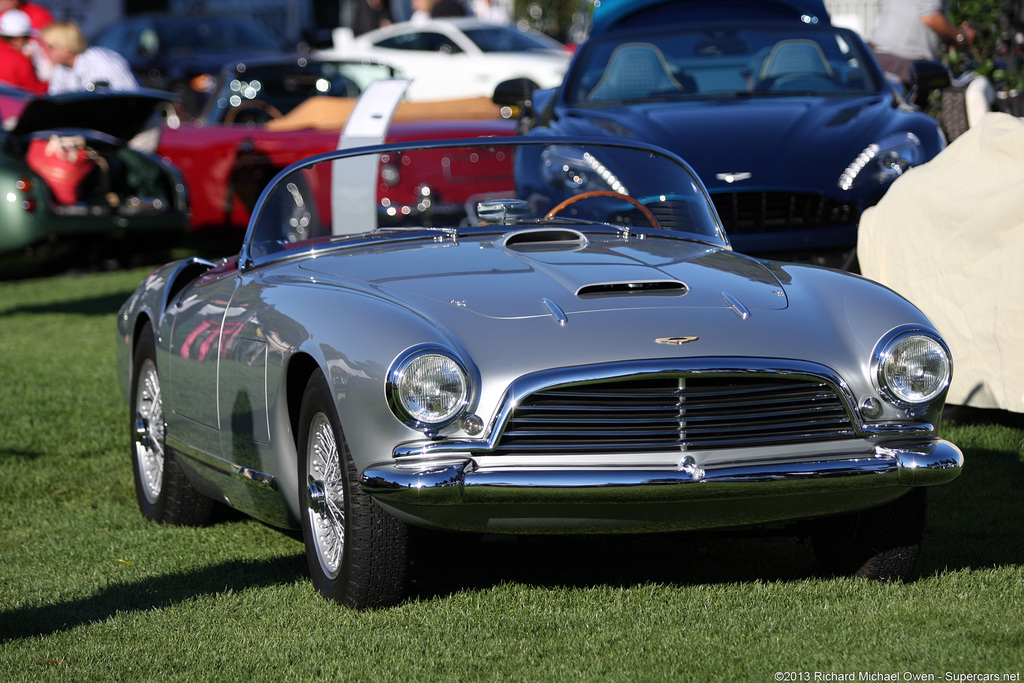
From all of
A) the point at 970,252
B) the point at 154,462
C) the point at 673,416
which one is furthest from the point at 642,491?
the point at 970,252

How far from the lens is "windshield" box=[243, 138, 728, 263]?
5.05 m

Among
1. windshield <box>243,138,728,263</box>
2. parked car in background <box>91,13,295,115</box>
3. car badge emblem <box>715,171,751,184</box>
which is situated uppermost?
windshield <box>243,138,728,263</box>

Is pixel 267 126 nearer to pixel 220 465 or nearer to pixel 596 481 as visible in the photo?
pixel 220 465

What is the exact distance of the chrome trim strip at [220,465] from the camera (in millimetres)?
4422

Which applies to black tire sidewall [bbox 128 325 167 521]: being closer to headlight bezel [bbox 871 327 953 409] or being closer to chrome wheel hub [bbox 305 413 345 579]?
chrome wheel hub [bbox 305 413 345 579]

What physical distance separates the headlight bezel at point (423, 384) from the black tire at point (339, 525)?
26 cm

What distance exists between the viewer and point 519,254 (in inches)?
176

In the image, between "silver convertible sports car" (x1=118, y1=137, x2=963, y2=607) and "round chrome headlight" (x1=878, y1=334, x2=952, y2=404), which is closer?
"silver convertible sports car" (x1=118, y1=137, x2=963, y2=607)

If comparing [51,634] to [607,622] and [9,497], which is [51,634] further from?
[9,497]

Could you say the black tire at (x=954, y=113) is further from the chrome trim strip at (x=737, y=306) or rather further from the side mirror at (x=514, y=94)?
the chrome trim strip at (x=737, y=306)

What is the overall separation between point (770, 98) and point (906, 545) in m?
4.57

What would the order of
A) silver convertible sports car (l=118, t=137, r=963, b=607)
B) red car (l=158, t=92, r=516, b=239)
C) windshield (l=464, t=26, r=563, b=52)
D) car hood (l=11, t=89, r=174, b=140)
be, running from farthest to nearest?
windshield (l=464, t=26, r=563, b=52)
red car (l=158, t=92, r=516, b=239)
car hood (l=11, t=89, r=174, b=140)
silver convertible sports car (l=118, t=137, r=963, b=607)

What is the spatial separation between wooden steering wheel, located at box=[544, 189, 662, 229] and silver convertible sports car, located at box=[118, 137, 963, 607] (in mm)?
322

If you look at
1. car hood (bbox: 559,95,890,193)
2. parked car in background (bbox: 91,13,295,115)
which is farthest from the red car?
parked car in background (bbox: 91,13,295,115)
